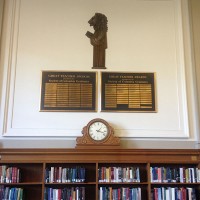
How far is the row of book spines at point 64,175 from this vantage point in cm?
408

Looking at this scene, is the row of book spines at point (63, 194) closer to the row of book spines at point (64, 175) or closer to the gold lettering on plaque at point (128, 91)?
the row of book spines at point (64, 175)

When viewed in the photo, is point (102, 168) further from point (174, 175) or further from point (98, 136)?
point (174, 175)

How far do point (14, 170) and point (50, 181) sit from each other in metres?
0.54

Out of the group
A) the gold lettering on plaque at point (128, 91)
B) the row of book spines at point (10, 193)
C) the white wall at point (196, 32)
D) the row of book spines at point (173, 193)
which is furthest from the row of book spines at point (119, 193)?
the white wall at point (196, 32)

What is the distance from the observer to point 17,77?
466cm

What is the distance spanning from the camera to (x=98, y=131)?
174 inches

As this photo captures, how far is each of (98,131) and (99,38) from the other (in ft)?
5.17

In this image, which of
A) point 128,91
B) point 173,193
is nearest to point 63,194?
point 173,193

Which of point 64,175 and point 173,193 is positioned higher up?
point 64,175

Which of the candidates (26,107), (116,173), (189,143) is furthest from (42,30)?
(189,143)

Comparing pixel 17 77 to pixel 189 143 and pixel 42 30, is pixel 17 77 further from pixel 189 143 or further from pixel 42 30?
pixel 189 143

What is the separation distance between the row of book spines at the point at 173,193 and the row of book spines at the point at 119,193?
0.81ft

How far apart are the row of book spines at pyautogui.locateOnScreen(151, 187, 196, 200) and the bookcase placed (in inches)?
0.7

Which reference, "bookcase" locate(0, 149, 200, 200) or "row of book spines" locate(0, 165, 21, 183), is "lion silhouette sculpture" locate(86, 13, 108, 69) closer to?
"bookcase" locate(0, 149, 200, 200)
